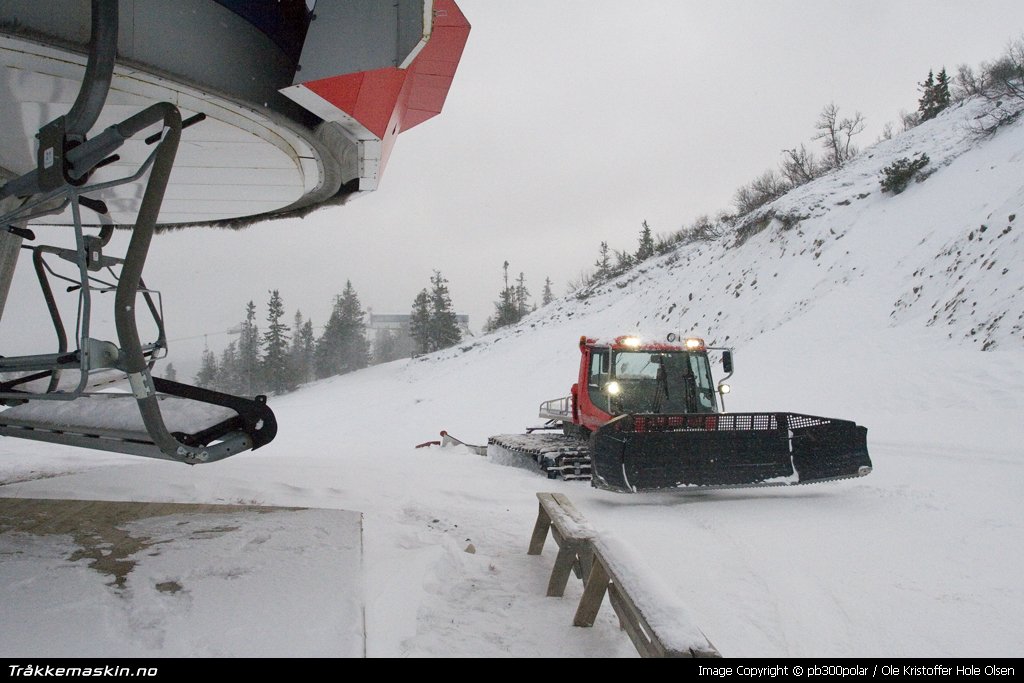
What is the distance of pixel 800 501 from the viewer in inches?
274

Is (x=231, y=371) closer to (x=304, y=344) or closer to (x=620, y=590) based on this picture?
(x=304, y=344)

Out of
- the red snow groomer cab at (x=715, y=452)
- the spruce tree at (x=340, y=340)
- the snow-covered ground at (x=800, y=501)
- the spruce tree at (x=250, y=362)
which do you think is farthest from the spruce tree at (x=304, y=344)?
the red snow groomer cab at (x=715, y=452)

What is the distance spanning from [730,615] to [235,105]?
15.3 feet

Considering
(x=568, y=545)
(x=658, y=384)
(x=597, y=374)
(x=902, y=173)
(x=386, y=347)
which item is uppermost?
(x=902, y=173)

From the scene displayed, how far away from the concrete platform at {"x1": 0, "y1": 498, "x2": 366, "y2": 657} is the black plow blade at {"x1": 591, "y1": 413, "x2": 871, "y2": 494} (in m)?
3.00

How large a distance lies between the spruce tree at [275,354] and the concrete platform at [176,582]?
51.7 meters

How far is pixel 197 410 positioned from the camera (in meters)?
3.47

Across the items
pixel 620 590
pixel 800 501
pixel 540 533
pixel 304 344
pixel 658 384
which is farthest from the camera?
pixel 304 344

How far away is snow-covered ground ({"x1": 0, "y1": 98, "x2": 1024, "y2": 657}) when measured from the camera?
136 inches

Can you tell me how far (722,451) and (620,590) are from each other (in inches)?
174

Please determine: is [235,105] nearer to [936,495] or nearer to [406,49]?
[406,49]

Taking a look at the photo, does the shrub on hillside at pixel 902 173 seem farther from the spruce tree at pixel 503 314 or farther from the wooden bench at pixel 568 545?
the spruce tree at pixel 503 314

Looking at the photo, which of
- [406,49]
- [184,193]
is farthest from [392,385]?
[406,49]

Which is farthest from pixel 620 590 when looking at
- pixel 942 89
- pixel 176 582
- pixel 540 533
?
pixel 942 89
